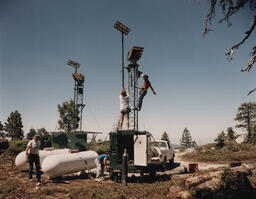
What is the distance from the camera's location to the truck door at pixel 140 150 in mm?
10305

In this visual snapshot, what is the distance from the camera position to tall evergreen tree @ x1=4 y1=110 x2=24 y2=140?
5734 cm

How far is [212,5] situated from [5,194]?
30.4ft

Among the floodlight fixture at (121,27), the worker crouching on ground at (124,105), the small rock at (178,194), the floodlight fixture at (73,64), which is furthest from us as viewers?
the floodlight fixture at (73,64)

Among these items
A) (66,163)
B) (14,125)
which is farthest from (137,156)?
(14,125)

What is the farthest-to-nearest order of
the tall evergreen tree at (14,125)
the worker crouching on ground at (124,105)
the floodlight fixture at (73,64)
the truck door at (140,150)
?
the tall evergreen tree at (14,125) < the floodlight fixture at (73,64) < the worker crouching on ground at (124,105) < the truck door at (140,150)

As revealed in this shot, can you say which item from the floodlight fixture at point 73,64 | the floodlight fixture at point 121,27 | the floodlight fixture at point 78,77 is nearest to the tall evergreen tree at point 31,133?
the floodlight fixture at point 73,64

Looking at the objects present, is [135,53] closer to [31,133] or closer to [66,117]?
[66,117]

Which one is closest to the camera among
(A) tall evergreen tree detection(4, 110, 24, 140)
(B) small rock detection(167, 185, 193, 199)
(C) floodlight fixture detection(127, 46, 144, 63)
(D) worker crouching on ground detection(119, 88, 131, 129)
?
(B) small rock detection(167, 185, 193, 199)

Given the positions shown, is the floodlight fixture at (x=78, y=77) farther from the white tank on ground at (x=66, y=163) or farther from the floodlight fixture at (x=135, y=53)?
the white tank on ground at (x=66, y=163)

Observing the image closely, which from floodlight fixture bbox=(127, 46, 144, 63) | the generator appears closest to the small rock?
the generator

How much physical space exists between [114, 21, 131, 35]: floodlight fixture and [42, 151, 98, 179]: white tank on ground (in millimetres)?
10791

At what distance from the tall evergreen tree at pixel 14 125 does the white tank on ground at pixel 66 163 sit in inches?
2138

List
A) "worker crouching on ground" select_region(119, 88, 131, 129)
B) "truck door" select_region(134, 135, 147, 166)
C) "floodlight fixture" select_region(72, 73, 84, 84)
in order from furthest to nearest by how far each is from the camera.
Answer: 1. "floodlight fixture" select_region(72, 73, 84, 84)
2. "worker crouching on ground" select_region(119, 88, 131, 129)
3. "truck door" select_region(134, 135, 147, 166)

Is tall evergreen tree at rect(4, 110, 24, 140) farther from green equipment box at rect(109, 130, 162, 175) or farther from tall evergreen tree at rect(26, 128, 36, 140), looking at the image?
green equipment box at rect(109, 130, 162, 175)
